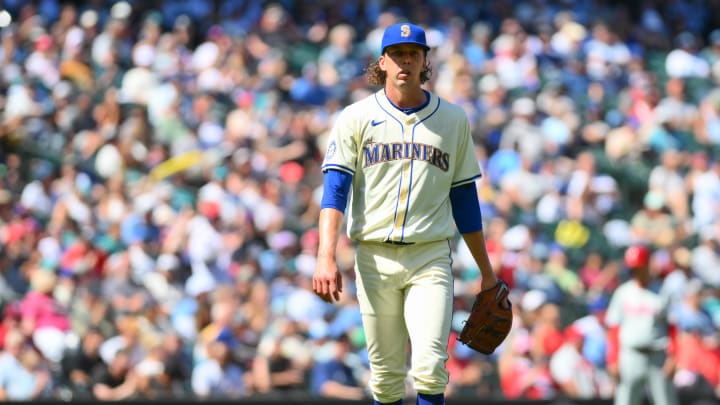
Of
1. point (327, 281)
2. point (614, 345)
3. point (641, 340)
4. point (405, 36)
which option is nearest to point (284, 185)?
point (614, 345)

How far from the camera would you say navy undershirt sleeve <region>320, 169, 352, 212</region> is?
5832mm

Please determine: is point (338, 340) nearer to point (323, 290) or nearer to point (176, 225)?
point (176, 225)

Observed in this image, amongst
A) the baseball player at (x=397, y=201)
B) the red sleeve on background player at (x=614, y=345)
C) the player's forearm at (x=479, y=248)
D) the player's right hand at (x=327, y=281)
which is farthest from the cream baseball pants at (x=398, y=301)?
the red sleeve on background player at (x=614, y=345)

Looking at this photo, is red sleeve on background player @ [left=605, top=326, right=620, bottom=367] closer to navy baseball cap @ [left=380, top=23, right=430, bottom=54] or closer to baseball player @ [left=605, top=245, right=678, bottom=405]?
baseball player @ [left=605, top=245, right=678, bottom=405]

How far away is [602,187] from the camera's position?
14180 mm

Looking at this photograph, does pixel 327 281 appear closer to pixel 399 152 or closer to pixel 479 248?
pixel 399 152

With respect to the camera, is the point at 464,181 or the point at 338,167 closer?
the point at 338,167

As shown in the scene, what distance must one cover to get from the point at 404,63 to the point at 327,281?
42.8 inches

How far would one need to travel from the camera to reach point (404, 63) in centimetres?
585

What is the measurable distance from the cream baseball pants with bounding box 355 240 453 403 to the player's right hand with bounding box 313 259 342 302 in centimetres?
37

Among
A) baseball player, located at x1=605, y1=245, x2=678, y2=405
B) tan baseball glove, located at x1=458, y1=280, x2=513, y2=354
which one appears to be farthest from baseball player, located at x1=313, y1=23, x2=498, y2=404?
baseball player, located at x1=605, y1=245, x2=678, y2=405

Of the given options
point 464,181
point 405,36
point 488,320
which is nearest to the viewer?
point 405,36

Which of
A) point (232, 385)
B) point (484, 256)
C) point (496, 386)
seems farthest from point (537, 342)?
point (484, 256)

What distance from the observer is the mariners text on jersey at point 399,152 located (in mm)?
5887
